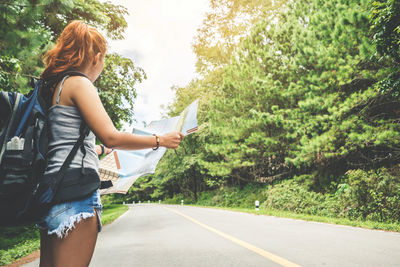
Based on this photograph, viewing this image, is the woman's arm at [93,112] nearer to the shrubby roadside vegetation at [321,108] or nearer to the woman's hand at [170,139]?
the woman's hand at [170,139]

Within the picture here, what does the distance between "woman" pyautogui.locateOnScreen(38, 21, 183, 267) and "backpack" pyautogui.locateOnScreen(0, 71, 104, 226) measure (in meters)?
0.04

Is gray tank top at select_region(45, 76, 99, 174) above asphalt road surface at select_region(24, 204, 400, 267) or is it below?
above

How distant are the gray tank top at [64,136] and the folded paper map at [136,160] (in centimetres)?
34

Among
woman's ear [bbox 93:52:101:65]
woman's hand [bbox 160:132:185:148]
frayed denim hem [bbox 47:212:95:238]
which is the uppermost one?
woman's ear [bbox 93:52:101:65]

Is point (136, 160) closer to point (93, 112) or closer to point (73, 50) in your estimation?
point (93, 112)

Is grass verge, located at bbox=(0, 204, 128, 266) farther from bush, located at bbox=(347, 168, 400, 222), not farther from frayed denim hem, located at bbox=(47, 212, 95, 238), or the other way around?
bush, located at bbox=(347, 168, 400, 222)

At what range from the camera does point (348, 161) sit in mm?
13203

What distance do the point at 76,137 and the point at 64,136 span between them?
0.05m

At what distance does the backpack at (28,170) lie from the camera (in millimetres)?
1192

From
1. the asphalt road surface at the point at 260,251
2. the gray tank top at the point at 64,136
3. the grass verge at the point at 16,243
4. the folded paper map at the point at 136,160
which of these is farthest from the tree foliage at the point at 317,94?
the grass verge at the point at 16,243

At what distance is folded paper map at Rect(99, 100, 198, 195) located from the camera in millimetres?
1671

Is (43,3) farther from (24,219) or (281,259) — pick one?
(281,259)

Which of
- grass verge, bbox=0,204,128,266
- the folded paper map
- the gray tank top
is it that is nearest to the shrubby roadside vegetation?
grass verge, bbox=0,204,128,266

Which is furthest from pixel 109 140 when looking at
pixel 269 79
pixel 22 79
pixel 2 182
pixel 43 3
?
pixel 269 79
